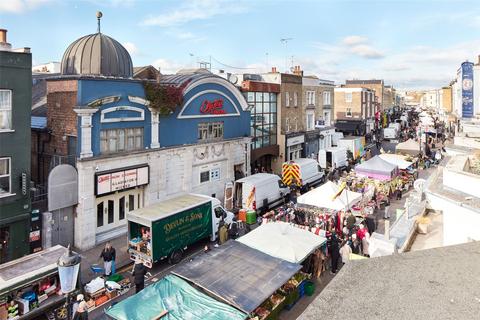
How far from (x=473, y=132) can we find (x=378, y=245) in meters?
11.1

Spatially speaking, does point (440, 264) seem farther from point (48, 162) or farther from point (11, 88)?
point (48, 162)

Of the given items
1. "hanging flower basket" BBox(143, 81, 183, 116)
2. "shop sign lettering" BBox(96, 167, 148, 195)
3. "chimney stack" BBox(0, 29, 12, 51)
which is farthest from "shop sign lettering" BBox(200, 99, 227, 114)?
"chimney stack" BBox(0, 29, 12, 51)

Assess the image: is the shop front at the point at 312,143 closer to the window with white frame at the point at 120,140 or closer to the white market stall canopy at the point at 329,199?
the white market stall canopy at the point at 329,199

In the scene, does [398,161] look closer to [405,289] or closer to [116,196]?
[116,196]

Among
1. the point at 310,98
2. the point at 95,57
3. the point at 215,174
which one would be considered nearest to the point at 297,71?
the point at 310,98

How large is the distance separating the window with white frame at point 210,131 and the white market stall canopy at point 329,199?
8777mm

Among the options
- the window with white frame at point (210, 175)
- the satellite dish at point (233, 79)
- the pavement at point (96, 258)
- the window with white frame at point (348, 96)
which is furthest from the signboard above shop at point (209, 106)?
the window with white frame at point (348, 96)

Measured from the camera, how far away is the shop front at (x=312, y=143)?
41156mm

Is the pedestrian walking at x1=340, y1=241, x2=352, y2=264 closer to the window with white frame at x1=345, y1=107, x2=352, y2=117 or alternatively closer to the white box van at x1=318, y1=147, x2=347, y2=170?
the white box van at x1=318, y1=147, x2=347, y2=170

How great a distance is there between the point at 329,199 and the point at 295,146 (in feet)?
61.2

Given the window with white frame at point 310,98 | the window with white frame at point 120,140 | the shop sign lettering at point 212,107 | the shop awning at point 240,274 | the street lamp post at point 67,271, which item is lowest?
the shop awning at point 240,274

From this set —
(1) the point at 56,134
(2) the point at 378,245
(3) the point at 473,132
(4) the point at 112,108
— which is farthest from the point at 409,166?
(1) the point at 56,134

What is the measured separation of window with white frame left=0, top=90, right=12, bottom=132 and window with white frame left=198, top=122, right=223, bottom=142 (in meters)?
12.3

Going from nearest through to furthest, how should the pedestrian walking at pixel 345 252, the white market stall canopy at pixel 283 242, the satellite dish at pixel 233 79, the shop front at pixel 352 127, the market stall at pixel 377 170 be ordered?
the white market stall canopy at pixel 283 242 → the pedestrian walking at pixel 345 252 → the market stall at pixel 377 170 → the satellite dish at pixel 233 79 → the shop front at pixel 352 127
